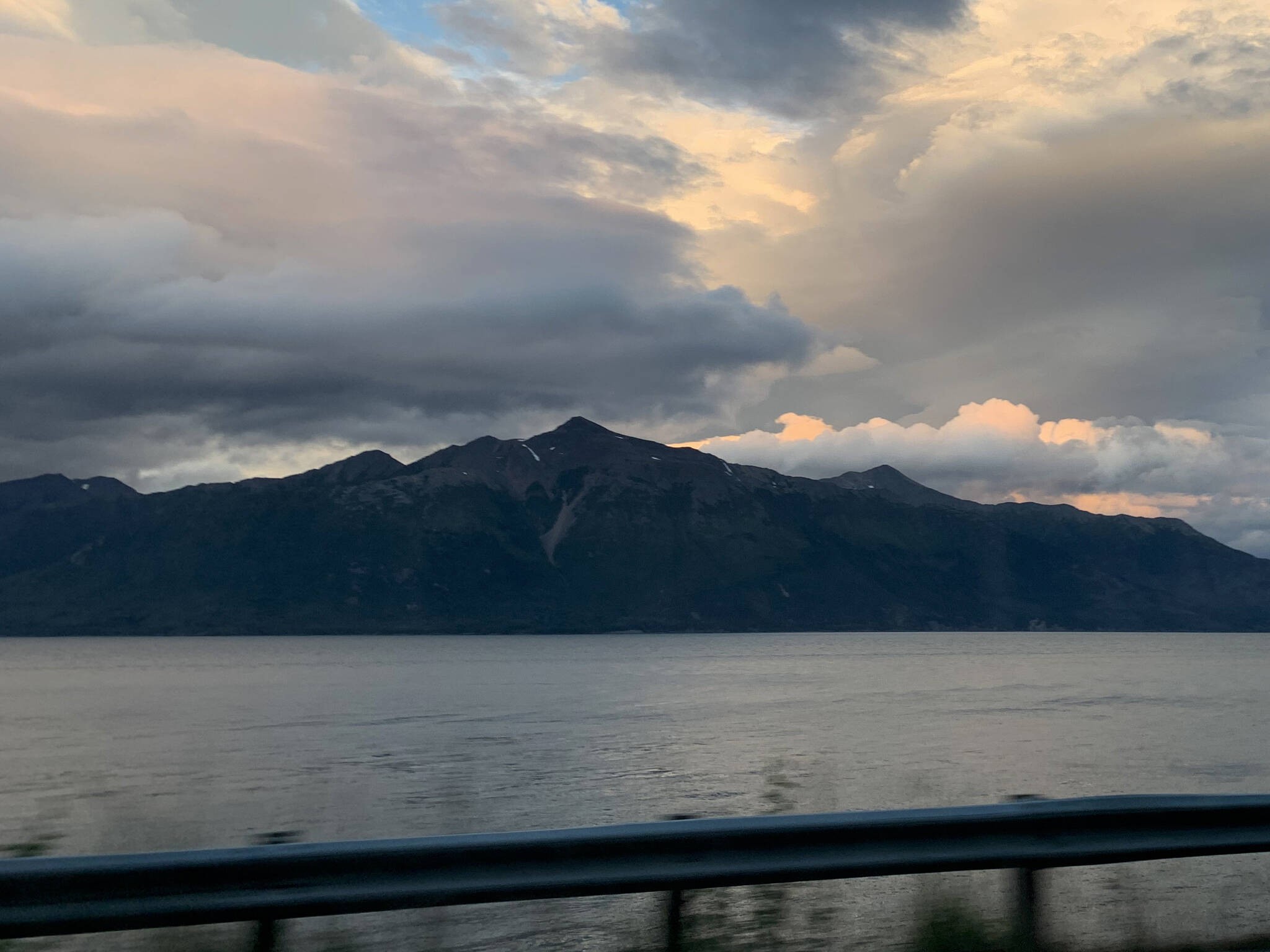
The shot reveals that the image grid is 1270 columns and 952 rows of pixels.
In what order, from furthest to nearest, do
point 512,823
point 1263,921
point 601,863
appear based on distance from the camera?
point 512,823 < point 1263,921 < point 601,863

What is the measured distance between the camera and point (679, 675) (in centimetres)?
11650

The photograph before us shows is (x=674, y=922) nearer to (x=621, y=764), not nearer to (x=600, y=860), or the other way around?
(x=600, y=860)

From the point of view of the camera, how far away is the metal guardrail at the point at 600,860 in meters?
4.51

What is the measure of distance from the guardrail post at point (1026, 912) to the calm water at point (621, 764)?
385 millimetres

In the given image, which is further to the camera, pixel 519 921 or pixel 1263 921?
pixel 519 921

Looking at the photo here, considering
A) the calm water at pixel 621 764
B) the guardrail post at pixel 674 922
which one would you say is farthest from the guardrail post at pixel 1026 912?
the guardrail post at pixel 674 922

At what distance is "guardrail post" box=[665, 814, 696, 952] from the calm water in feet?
1.23

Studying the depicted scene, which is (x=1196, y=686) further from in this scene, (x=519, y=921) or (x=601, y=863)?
(x=601, y=863)

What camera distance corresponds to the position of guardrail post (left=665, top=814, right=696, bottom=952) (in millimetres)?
5203

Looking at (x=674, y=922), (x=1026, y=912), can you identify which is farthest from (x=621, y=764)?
(x=674, y=922)

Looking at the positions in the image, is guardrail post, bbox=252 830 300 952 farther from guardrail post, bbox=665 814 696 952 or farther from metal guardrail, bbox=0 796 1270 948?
guardrail post, bbox=665 814 696 952

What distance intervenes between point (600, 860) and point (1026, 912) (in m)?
2.19

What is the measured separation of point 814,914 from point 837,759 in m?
33.1

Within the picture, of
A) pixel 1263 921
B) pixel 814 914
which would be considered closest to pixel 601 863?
pixel 814 914
